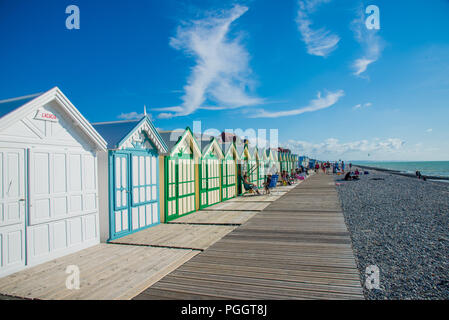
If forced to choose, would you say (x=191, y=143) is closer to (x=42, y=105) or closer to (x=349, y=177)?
(x=42, y=105)

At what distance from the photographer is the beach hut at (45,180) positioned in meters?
4.10

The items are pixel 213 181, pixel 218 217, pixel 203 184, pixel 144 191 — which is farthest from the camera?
pixel 213 181

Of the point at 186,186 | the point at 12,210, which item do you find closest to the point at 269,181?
the point at 186,186

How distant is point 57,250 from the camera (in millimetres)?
4840

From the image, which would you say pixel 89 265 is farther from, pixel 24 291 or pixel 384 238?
pixel 384 238

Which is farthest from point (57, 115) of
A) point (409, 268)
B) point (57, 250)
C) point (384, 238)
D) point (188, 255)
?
point (384, 238)

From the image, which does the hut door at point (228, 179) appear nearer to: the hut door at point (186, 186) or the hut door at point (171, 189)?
the hut door at point (186, 186)

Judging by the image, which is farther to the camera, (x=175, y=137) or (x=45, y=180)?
(x=175, y=137)

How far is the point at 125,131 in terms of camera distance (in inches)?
252

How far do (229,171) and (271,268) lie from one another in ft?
29.8

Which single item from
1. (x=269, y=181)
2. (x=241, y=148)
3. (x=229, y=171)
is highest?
(x=241, y=148)

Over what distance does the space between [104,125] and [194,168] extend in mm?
3574
